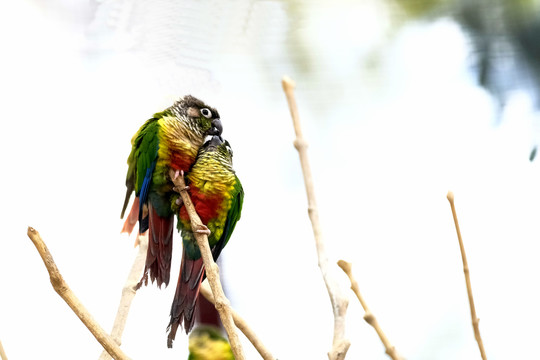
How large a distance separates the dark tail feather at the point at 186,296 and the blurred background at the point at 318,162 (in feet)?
1.97

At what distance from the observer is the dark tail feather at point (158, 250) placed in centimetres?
53

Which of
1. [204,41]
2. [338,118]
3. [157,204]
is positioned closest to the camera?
[157,204]

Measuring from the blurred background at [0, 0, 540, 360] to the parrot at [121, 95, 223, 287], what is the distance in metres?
0.56

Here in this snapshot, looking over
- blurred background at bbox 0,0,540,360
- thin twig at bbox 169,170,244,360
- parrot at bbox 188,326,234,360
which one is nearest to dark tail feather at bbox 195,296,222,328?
parrot at bbox 188,326,234,360

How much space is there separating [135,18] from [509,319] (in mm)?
940

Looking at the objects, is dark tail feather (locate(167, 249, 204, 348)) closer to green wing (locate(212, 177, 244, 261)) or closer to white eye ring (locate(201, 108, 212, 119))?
green wing (locate(212, 177, 244, 261))

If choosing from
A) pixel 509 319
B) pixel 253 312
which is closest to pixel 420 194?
pixel 509 319

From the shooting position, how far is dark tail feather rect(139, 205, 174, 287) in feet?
1.75

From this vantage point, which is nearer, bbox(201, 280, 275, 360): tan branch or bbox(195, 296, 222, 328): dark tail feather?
bbox(201, 280, 275, 360): tan branch

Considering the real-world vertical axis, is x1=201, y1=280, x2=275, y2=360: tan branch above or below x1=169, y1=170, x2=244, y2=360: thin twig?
below

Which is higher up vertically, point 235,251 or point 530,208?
point 530,208

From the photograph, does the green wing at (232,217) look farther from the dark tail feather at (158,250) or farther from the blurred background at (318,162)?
the blurred background at (318,162)

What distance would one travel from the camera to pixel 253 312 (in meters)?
1.15

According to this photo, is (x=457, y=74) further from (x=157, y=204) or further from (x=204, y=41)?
(x=157, y=204)
